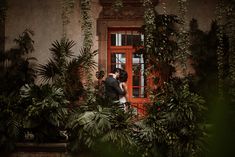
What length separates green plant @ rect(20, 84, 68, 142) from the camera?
5.66m

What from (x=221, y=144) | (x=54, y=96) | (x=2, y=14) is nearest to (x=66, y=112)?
(x=54, y=96)

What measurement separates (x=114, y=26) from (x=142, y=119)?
440cm

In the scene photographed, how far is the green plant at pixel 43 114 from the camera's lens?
5.66 m

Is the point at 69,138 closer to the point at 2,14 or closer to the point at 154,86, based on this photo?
the point at 2,14

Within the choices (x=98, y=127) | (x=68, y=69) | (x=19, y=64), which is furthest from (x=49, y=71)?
(x=98, y=127)

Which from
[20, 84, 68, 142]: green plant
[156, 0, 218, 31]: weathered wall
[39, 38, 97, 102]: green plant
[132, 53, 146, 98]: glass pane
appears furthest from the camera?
[132, 53, 146, 98]: glass pane

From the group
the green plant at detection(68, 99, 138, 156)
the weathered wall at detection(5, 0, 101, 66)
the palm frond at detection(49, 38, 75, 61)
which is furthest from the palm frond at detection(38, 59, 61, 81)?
the green plant at detection(68, 99, 138, 156)

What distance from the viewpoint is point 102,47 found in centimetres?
952

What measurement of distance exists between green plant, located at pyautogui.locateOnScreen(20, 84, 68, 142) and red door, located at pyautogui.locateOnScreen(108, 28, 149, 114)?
3.99m

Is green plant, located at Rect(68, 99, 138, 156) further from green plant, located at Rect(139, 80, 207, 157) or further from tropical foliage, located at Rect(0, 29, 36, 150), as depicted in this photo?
tropical foliage, located at Rect(0, 29, 36, 150)

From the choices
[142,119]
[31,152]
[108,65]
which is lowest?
[31,152]

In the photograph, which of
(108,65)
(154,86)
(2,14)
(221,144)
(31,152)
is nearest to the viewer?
(221,144)

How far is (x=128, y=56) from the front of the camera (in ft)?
32.1

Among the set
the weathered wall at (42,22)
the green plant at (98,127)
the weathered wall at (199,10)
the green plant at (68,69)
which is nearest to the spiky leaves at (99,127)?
the green plant at (98,127)
